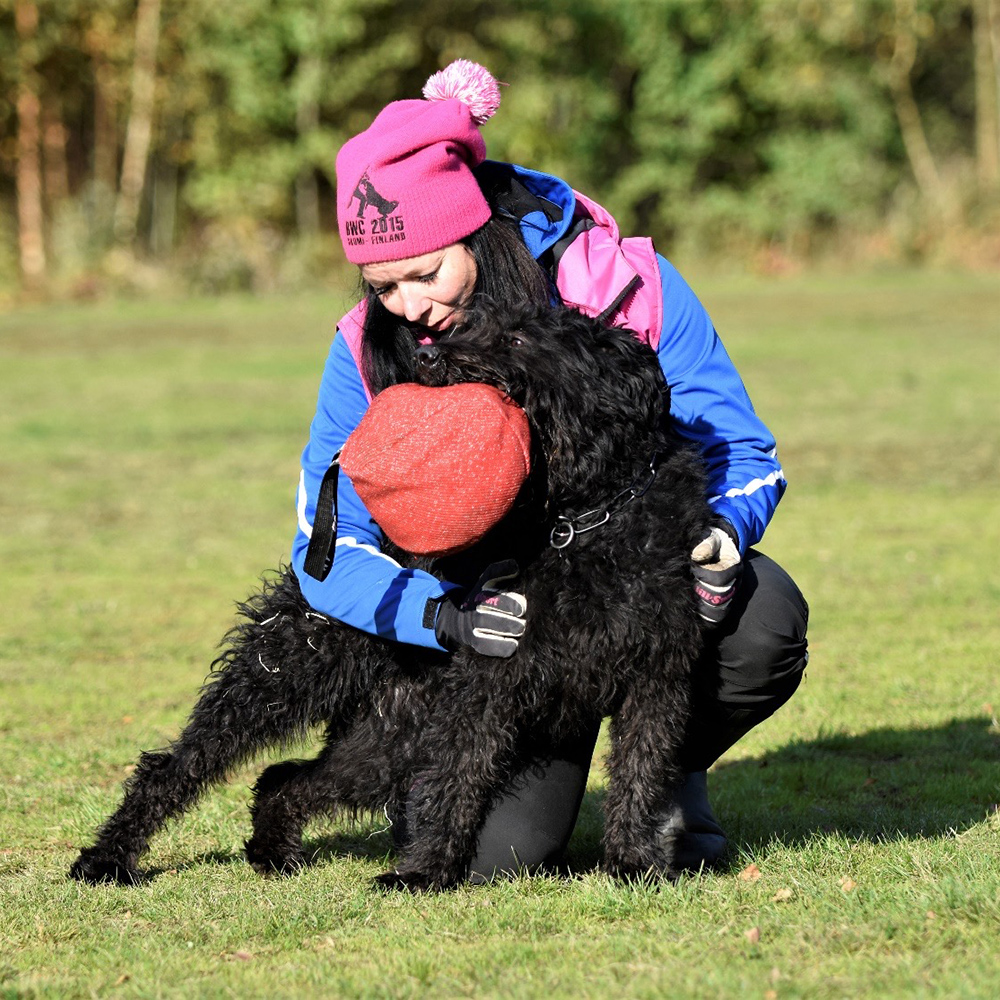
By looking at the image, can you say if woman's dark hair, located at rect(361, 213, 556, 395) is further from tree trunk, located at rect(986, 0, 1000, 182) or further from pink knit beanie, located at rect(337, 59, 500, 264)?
tree trunk, located at rect(986, 0, 1000, 182)

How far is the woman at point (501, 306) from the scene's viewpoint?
3.58m

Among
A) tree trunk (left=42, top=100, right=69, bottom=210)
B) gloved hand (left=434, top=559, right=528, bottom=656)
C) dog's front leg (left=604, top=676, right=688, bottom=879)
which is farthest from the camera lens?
tree trunk (left=42, top=100, right=69, bottom=210)

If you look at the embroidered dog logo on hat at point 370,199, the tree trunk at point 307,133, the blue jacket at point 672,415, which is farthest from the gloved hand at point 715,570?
the tree trunk at point 307,133

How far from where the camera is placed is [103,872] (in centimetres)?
390

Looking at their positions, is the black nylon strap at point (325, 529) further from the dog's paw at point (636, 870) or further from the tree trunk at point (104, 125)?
the tree trunk at point (104, 125)

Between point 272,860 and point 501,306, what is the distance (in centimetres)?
177

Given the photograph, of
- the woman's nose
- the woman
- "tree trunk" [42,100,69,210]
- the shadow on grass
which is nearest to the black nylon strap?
the woman

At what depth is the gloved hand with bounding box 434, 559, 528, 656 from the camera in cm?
342

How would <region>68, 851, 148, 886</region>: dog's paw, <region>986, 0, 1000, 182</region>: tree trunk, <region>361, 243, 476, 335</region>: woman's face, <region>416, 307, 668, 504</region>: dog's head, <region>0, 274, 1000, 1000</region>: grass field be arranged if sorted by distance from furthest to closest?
<region>986, 0, 1000, 182</region>: tree trunk → <region>68, 851, 148, 886</region>: dog's paw → <region>361, 243, 476, 335</region>: woman's face → <region>416, 307, 668, 504</region>: dog's head → <region>0, 274, 1000, 1000</region>: grass field

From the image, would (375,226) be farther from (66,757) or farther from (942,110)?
(942,110)

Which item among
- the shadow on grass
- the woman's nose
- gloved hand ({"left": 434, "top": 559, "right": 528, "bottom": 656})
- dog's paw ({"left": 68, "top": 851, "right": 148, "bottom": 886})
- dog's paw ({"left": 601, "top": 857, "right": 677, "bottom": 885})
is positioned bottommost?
the shadow on grass

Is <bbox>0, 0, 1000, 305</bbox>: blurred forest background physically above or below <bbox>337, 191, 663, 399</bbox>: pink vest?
above

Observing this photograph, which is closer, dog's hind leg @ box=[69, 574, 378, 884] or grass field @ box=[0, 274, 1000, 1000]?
grass field @ box=[0, 274, 1000, 1000]

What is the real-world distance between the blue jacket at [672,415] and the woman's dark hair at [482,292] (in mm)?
91
